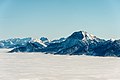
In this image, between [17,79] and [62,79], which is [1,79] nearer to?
[17,79]

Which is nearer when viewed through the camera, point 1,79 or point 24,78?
point 1,79

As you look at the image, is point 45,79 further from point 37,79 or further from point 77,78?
point 77,78

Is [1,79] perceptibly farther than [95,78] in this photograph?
No

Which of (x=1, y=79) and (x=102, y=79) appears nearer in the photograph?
Result: (x=1, y=79)

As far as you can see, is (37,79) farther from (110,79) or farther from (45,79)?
(110,79)

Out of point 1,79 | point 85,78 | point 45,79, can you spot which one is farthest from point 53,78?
point 1,79

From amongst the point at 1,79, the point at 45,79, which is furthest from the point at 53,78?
the point at 1,79
